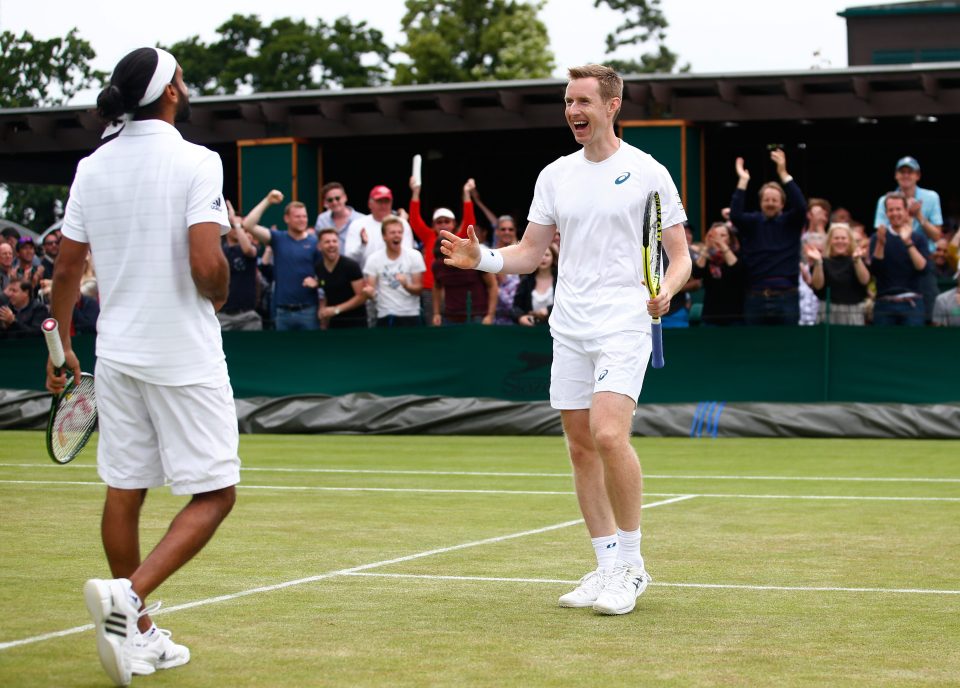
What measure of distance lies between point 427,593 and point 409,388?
10876 millimetres

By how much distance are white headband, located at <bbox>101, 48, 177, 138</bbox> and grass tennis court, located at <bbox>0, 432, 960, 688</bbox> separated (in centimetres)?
188

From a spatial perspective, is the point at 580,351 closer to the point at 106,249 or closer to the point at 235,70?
the point at 106,249

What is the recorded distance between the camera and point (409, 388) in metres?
17.8

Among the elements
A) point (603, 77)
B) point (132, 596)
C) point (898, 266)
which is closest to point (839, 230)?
point (898, 266)

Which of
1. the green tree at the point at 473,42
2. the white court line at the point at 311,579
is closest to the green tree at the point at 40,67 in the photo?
the white court line at the point at 311,579

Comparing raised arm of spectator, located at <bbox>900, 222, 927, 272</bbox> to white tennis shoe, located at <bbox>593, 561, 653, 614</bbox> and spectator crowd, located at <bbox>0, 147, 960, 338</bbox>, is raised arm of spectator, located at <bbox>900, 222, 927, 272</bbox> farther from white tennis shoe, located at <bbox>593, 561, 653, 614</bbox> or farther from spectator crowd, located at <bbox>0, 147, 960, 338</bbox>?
white tennis shoe, located at <bbox>593, 561, 653, 614</bbox>

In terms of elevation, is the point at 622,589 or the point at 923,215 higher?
the point at 923,215

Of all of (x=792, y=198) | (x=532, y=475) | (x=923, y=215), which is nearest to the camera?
(x=532, y=475)

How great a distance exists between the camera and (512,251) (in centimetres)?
704

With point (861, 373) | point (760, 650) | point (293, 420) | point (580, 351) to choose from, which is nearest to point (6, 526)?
point (580, 351)

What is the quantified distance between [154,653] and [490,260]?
98.4 inches

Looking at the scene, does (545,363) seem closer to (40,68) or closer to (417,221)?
(417,221)

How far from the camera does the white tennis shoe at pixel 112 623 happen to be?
4.81 meters

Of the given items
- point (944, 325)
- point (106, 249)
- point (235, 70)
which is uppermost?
point (235, 70)
